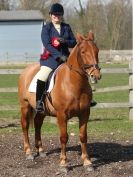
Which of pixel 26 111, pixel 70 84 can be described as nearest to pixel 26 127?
pixel 26 111

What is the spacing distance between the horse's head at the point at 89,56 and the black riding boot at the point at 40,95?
3.33 ft

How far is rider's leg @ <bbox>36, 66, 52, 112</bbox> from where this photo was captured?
782 centimetres

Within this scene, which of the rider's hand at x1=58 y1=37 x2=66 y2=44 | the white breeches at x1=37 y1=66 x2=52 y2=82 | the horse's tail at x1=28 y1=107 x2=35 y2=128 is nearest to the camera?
the rider's hand at x1=58 y1=37 x2=66 y2=44

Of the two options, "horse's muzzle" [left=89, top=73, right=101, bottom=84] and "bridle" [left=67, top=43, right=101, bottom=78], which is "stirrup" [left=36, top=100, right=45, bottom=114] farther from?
"horse's muzzle" [left=89, top=73, right=101, bottom=84]

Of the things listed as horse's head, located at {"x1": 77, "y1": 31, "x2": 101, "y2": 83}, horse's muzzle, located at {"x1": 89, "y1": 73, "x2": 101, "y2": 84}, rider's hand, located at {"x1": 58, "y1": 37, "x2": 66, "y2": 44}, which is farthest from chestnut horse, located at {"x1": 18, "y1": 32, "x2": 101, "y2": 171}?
rider's hand, located at {"x1": 58, "y1": 37, "x2": 66, "y2": 44}

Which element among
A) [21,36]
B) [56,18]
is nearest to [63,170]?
[56,18]

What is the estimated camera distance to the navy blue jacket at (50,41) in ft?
25.3

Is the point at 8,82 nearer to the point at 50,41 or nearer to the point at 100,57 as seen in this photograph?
the point at 50,41

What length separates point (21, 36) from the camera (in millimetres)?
64312

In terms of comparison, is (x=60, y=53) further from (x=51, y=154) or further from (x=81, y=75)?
(x=51, y=154)

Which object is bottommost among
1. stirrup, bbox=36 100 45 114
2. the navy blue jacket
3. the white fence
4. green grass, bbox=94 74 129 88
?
the white fence

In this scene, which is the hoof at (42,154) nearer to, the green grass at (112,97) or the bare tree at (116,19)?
the green grass at (112,97)

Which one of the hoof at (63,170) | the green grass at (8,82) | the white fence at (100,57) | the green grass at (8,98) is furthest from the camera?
the white fence at (100,57)

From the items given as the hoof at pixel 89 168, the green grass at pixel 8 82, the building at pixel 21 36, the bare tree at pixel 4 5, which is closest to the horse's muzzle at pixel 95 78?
the hoof at pixel 89 168
